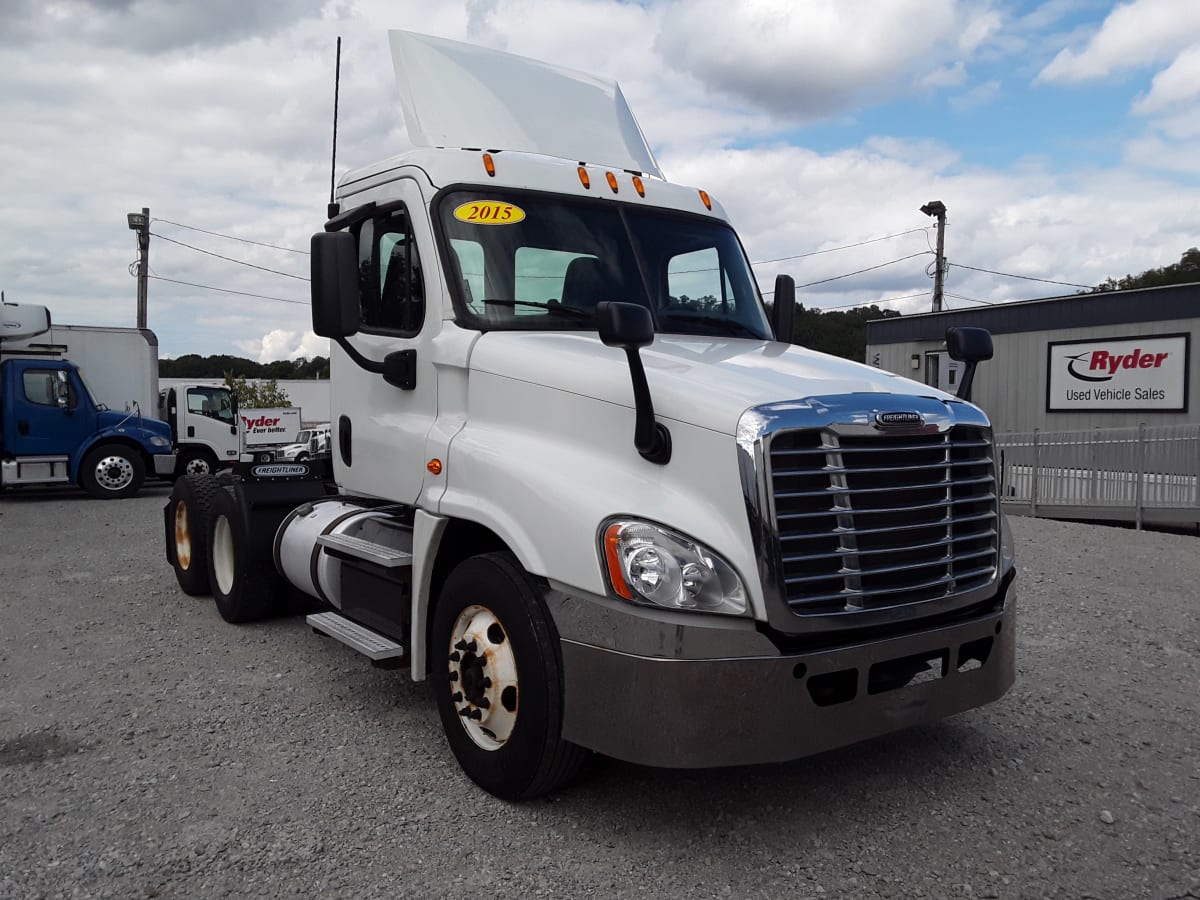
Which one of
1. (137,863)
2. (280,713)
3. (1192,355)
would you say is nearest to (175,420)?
(280,713)

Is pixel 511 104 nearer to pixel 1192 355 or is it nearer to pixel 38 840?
pixel 38 840

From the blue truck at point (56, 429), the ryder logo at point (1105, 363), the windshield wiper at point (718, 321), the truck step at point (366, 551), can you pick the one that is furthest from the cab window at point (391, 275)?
the ryder logo at point (1105, 363)

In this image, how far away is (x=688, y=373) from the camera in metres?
3.55

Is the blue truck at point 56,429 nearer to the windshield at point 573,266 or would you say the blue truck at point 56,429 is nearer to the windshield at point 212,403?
the windshield at point 212,403

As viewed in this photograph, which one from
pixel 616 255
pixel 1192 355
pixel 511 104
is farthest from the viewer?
pixel 1192 355

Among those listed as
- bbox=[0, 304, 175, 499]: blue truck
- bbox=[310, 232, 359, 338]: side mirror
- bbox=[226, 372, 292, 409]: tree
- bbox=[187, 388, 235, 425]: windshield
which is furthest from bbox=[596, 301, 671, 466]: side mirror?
bbox=[226, 372, 292, 409]: tree

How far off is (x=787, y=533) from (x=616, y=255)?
1.92 m

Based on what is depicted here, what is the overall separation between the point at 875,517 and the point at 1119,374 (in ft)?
65.2

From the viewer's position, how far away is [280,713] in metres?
4.77

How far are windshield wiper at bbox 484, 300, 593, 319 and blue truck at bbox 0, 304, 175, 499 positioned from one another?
1485cm

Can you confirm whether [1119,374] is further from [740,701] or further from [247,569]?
[740,701]

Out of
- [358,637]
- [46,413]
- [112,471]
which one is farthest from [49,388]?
[358,637]

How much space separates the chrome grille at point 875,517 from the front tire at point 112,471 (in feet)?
54.2

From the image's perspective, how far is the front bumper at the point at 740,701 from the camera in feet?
10.1
